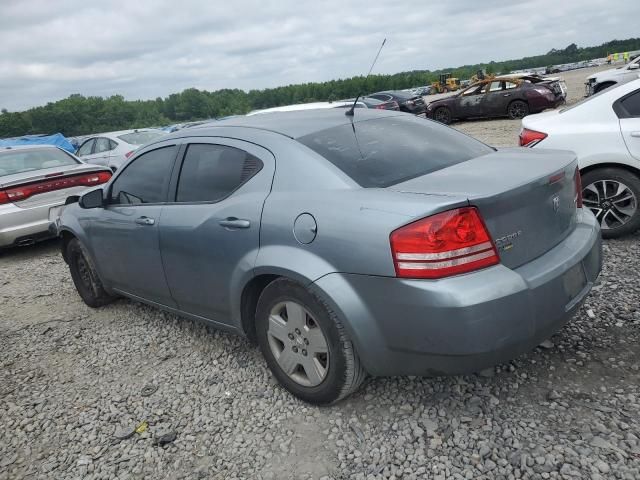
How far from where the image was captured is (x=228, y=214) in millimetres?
2836

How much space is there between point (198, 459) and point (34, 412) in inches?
50.4

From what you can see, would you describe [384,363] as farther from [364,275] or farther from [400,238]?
[400,238]

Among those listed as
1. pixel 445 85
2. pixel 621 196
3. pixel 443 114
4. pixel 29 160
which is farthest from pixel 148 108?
pixel 621 196

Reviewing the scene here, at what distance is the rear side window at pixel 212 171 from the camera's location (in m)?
2.90

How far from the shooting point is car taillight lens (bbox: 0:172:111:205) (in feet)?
20.3

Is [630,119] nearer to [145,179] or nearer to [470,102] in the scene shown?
[145,179]

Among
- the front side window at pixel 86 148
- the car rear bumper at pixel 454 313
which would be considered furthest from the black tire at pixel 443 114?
the car rear bumper at pixel 454 313

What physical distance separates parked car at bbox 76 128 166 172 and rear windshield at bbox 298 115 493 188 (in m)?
10.4

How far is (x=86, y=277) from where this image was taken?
178 inches

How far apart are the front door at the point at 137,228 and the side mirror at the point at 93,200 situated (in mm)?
53

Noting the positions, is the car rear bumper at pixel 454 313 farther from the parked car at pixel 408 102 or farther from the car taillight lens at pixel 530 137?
the parked car at pixel 408 102

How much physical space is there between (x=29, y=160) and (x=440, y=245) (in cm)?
707

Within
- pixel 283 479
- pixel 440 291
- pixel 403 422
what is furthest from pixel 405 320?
pixel 283 479

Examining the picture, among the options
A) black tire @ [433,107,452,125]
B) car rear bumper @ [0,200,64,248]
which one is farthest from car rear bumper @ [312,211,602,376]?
black tire @ [433,107,452,125]
